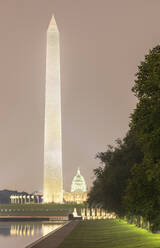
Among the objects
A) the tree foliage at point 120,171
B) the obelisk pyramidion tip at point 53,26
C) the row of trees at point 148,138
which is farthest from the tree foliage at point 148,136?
the obelisk pyramidion tip at point 53,26

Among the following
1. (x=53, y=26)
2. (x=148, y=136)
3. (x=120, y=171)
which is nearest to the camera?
(x=148, y=136)

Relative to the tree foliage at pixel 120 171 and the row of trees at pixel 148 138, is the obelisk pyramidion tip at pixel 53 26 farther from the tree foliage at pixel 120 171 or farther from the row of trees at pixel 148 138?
the row of trees at pixel 148 138

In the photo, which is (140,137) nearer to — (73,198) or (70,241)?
(70,241)

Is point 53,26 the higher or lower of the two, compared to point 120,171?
higher

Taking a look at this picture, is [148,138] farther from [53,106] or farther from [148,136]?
[53,106]

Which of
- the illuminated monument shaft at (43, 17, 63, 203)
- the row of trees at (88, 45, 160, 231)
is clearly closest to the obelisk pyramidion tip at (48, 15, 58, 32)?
the illuminated monument shaft at (43, 17, 63, 203)

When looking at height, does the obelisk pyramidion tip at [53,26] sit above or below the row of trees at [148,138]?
above

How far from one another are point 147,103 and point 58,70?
106m

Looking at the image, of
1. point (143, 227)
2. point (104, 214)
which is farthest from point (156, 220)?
point (104, 214)

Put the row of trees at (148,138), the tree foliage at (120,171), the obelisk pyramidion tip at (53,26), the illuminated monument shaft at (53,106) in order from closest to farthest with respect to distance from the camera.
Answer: the row of trees at (148,138) → the tree foliage at (120,171) → the illuminated monument shaft at (53,106) → the obelisk pyramidion tip at (53,26)

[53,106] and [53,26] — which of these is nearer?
[53,106]

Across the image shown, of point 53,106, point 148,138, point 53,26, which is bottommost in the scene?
point 148,138

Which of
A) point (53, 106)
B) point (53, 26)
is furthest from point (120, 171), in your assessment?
point (53, 26)

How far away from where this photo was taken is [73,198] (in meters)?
198
